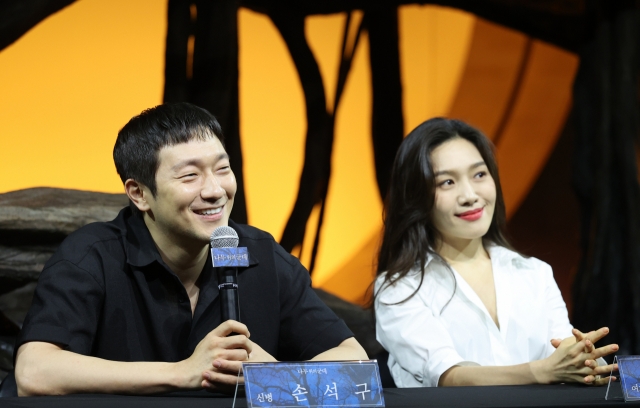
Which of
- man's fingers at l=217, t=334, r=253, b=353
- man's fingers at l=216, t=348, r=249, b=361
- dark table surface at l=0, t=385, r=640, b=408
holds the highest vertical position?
man's fingers at l=217, t=334, r=253, b=353

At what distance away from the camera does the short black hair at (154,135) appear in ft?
5.23

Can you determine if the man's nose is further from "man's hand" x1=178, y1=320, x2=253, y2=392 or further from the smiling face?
"man's hand" x1=178, y1=320, x2=253, y2=392

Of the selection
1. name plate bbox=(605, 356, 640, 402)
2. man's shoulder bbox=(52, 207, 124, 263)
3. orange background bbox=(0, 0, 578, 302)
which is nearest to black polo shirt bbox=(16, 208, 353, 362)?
man's shoulder bbox=(52, 207, 124, 263)

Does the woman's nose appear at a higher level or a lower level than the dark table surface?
higher

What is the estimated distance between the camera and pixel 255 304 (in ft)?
5.53

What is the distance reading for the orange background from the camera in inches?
107

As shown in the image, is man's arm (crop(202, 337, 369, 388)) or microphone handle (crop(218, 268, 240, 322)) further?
man's arm (crop(202, 337, 369, 388))

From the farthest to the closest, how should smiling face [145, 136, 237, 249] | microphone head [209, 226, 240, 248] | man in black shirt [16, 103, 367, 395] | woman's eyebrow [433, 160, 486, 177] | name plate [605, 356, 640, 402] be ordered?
woman's eyebrow [433, 160, 486, 177], smiling face [145, 136, 237, 249], man in black shirt [16, 103, 367, 395], microphone head [209, 226, 240, 248], name plate [605, 356, 640, 402]

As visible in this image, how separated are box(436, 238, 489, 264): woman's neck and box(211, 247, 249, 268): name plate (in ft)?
3.27

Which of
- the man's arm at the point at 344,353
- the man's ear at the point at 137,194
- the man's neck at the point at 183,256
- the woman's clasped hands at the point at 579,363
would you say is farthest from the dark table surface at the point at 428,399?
the man's ear at the point at 137,194

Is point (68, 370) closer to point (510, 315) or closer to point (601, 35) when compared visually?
point (510, 315)

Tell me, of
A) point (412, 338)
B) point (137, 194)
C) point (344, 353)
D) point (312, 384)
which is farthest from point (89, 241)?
point (412, 338)

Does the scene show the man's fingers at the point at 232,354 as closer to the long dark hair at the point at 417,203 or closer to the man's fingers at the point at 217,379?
the man's fingers at the point at 217,379

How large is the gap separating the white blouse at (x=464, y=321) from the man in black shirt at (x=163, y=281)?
30 cm
